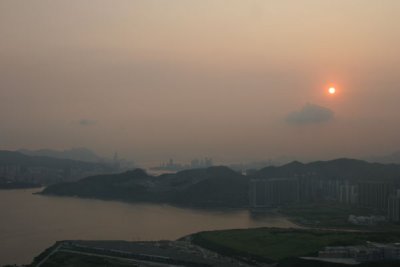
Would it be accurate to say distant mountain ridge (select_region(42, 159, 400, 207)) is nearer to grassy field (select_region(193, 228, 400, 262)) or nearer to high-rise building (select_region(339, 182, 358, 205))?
high-rise building (select_region(339, 182, 358, 205))

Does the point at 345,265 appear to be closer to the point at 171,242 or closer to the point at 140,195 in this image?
the point at 171,242

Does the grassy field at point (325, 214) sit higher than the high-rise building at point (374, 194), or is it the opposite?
the high-rise building at point (374, 194)

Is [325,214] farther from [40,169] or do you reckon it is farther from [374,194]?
[40,169]

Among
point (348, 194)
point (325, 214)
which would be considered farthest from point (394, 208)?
point (348, 194)

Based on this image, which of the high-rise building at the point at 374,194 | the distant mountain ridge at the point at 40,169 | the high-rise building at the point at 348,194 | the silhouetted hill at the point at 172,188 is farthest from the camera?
the distant mountain ridge at the point at 40,169

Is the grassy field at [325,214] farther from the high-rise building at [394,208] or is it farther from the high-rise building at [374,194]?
the high-rise building at [394,208]

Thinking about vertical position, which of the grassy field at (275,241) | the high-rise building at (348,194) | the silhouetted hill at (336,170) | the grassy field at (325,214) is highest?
the silhouetted hill at (336,170)

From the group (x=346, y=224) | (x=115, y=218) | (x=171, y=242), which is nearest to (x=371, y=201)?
(x=346, y=224)

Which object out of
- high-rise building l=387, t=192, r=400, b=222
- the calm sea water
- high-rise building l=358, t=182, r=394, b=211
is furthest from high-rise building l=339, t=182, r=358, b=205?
high-rise building l=387, t=192, r=400, b=222

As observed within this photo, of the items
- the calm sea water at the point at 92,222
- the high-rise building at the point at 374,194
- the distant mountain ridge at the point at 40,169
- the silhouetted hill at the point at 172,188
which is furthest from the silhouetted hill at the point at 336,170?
the distant mountain ridge at the point at 40,169
